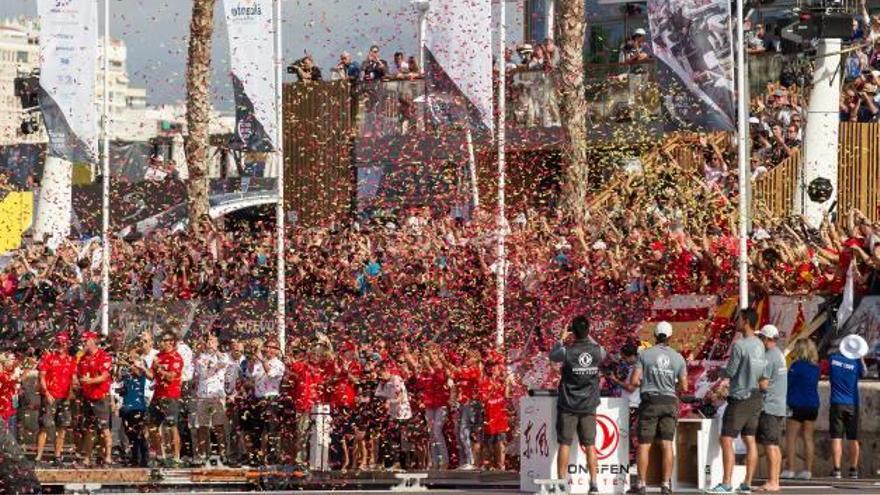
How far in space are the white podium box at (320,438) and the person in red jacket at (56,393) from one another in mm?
3775

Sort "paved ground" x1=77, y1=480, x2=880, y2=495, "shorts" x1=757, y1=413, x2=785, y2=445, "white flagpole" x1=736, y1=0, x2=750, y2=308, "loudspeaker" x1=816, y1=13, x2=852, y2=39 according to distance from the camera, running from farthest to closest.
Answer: "loudspeaker" x1=816, y1=13, x2=852, y2=39 < "white flagpole" x1=736, y1=0, x2=750, y2=308 < "shorts" x1=757, y1=413, x2=785, y2=445 < "paved ground" x1=77, y1=480, x2=880, y2=495

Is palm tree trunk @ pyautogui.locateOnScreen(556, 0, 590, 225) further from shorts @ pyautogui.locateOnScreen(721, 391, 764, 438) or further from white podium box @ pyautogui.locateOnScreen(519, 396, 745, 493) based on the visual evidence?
shorts @ pyautogui.locateOnScreen(721, 391, 764, 438)

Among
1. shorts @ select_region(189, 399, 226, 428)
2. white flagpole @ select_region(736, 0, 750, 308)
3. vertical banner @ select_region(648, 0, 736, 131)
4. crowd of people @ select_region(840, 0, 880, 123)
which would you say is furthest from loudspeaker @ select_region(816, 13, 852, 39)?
shorts @ select_region(189, 399, 226, 428)

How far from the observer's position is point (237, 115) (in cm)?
3369

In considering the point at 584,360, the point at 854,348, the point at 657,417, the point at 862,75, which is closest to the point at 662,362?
the point at 657,417

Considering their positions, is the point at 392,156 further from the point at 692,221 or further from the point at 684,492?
the point at 684,492

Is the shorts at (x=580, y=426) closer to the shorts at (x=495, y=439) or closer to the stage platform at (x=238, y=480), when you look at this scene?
the stage platform at (x=238, y=480)

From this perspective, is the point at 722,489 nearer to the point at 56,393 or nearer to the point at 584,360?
the point at 584,360

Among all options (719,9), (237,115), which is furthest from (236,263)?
(719,9)

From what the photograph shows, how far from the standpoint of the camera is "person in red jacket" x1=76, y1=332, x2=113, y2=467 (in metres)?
29.7

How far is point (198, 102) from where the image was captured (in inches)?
1508

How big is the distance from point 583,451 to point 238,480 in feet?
16.2

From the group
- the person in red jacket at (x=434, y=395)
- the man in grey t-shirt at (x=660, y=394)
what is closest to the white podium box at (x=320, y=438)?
the person in red jacket at (x=434, y=395)

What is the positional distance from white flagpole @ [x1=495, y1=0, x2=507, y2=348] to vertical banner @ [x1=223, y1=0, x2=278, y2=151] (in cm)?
338
